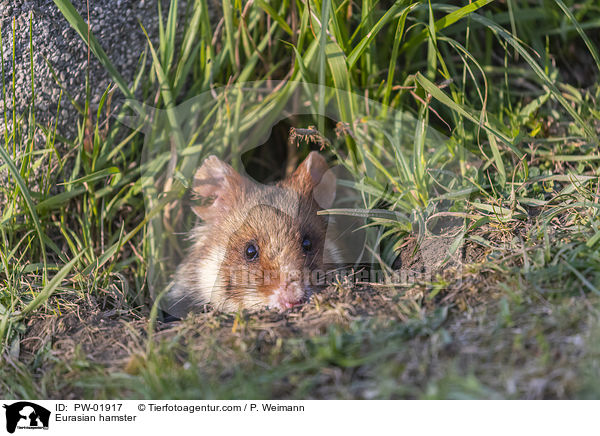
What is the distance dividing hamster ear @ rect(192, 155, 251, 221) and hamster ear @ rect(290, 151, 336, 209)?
37 cm

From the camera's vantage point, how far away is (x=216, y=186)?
368cm

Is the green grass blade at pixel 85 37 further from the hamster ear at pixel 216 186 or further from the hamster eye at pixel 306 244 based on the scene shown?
the hamster eye at pixel 306 244

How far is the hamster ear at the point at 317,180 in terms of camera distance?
3.64 meters

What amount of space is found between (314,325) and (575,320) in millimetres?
1084

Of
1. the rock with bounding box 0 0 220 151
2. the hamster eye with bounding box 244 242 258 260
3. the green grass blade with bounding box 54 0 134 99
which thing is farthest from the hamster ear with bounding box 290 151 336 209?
the rock with bounding box 0 0 220 151

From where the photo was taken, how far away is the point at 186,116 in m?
3.66

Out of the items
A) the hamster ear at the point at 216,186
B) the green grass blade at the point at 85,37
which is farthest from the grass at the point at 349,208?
the hamster ear at the point at 216,186

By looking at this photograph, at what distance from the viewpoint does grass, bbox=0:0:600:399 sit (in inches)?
82.5

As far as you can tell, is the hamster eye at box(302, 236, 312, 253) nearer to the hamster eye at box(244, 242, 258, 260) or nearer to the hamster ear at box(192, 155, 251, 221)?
the hamster eye at box(244, 242, 258, 260)

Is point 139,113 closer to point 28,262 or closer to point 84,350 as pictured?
point 28,262

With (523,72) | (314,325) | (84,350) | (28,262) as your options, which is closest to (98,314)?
(84,350)
